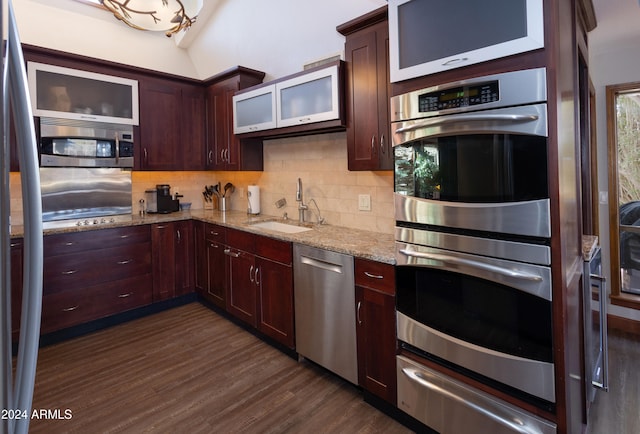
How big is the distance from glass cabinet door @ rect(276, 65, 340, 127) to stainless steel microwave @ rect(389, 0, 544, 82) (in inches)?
31.5

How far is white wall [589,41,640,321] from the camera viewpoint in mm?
2947

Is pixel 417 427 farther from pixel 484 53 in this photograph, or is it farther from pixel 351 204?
pixel 484 53

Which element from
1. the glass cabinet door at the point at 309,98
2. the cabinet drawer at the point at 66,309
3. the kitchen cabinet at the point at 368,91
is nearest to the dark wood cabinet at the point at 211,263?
the cabinet drawer at the point at 66,309

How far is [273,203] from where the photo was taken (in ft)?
12.7

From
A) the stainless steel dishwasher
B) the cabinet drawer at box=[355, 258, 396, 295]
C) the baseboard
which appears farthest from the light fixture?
the baseboard

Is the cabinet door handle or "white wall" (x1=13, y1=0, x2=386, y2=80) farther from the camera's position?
the cabinet door handle

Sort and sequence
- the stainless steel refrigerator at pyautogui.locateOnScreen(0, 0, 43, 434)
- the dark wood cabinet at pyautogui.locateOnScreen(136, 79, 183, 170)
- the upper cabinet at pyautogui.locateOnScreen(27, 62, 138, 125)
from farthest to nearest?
the dark wood cabinet at pyautogui.locateOnScreen(136, 79, 183, 170), the upper cabinet at pyautogui.locateOnScreen(27, 62, 138, 125), the stainless steel refrigerator at pyautogui.locateOnScreen(0, 0, 43, 434)

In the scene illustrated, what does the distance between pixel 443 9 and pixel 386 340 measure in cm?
174

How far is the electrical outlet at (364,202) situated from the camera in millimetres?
2916

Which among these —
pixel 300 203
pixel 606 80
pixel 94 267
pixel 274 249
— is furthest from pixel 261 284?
pixel 606 80

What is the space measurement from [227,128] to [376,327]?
2.80 metres

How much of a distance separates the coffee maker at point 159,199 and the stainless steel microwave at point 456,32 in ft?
10.3

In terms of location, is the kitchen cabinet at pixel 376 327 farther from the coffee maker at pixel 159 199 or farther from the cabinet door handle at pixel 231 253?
the coffee maker at pixel 159 199

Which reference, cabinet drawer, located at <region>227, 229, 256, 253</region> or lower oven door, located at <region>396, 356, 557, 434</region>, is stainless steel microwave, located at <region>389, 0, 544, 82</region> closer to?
lower oven door, located at <region>396, 356, 557, 434</region>
